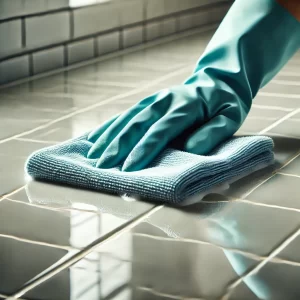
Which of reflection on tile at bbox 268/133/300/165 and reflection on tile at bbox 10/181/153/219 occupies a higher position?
reflection on tile at bbox 10/181/153/219

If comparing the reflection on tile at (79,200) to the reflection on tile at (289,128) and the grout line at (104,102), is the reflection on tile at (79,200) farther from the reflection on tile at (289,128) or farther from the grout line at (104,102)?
the reflection on tile at (289,128)

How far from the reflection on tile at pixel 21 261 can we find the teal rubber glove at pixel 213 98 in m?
0.27

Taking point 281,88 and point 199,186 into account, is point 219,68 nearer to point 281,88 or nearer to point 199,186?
point 199,186

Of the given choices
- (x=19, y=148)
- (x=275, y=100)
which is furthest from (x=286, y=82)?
(x=19, y=148)

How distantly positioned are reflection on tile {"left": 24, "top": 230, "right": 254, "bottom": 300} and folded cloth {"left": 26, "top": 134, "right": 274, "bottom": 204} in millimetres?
142

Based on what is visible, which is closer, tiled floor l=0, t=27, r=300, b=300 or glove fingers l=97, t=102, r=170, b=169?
tiled floor l=0, t=27, r=300, b=300

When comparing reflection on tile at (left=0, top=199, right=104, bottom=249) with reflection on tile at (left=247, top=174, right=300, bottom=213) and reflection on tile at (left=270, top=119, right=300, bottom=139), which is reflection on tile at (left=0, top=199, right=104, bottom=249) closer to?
reflection on tile at (left=247, top=174, right=300, bottom=213)

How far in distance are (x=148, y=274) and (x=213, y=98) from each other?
486 millimetres

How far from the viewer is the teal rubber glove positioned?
3.72 feet

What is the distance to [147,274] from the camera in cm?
79

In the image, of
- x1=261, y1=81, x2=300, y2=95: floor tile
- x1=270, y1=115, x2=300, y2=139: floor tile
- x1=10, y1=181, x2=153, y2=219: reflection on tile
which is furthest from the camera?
x1=261, y1=81, x2=300, y2=95: floor tile

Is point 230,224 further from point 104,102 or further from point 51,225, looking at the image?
point 104,102

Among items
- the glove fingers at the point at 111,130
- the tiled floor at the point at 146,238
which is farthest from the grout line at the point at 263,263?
the glove fingers at the point at 111,130

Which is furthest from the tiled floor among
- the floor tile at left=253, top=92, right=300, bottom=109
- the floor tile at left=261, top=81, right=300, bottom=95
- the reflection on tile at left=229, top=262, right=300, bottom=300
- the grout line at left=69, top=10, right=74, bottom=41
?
the grout line at left=69, top=10, right=74, bottom=41
